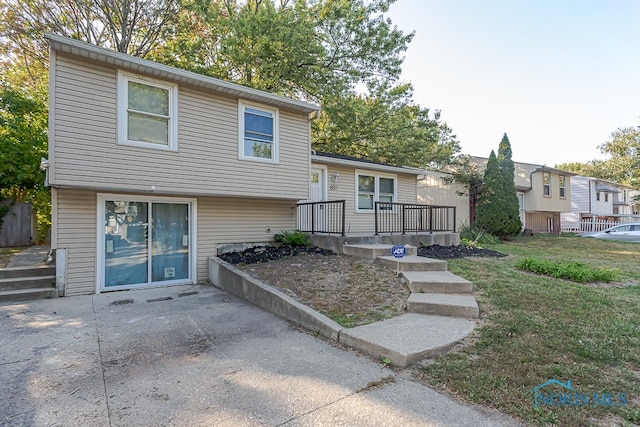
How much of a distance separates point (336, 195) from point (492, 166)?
385 inches

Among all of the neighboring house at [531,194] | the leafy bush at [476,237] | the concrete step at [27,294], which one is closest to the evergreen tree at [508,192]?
the leafy bush at [476,237]

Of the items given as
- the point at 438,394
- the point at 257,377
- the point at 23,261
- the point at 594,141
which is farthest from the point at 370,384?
the point at 594,141

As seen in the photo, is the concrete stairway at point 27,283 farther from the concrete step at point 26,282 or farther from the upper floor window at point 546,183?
the upper floor window at point 546,183

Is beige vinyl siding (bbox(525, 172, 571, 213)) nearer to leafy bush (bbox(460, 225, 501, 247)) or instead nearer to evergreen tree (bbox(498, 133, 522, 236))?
evergreen tree (bbox(498, 133, 522, 236))

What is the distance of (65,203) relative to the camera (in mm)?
6059

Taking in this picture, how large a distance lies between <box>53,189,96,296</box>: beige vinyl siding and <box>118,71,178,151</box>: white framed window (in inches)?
58.8

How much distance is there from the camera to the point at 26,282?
599 cm

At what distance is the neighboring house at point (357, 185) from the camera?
1012 cm

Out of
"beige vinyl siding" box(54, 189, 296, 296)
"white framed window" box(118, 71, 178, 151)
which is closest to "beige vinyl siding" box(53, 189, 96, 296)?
"beige vinyl siding" box(54, 189, 296, 296)

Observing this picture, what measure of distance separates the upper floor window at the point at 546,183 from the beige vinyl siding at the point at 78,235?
80.3 ft

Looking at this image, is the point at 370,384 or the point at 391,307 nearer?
the point at 370,384

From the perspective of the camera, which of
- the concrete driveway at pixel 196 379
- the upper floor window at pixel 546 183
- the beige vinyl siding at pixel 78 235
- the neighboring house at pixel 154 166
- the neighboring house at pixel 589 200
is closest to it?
the concrete driveway at pixel 196 379

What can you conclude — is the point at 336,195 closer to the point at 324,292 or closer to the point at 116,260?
the point at 324,292

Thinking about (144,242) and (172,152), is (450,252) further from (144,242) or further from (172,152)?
(144,242)
